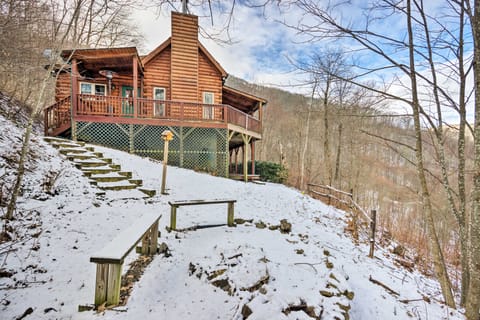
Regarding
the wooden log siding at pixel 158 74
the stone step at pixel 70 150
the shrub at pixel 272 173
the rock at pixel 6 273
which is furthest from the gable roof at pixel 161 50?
the rock at pixel 6 273

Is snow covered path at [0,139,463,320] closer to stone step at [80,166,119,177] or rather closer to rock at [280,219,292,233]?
rock at [280,219,292,233]

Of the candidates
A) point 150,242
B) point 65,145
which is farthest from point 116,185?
point 150,242

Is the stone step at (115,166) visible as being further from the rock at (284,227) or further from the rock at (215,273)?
the rock at (215,273)

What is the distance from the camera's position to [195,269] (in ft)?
10.9

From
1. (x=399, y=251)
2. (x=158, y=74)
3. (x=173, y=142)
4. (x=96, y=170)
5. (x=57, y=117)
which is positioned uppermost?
(x=158, y=74)

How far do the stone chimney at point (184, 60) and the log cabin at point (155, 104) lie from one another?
49 mm

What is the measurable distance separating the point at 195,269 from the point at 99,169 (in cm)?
534

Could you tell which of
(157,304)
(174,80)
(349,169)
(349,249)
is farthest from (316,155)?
(157,304)

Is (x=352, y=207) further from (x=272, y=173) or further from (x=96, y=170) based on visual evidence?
(x=272, y=173)

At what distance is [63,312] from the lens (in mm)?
2365

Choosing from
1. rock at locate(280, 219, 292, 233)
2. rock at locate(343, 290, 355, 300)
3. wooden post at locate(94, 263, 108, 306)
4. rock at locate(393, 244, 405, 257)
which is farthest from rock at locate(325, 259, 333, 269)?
rock at locate(393, 244, 405, 257)

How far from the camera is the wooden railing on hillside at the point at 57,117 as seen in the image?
10.3 metres

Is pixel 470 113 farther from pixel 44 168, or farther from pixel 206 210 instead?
pixel 44 168

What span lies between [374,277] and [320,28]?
14.5 ft
